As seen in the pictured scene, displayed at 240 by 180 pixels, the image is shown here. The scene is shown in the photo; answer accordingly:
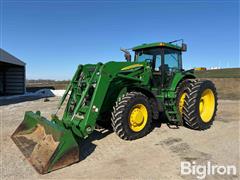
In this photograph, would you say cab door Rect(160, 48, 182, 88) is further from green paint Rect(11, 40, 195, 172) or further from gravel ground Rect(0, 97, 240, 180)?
gravel ground Rect(0, 97, 240, 180)

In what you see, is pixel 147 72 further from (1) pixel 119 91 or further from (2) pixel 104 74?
(2) pixel 104 74

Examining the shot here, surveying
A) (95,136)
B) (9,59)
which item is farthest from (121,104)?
(9,59)

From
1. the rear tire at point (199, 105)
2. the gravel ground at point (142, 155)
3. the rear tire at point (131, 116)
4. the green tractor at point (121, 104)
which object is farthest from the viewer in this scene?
the rear tire at point (199, 105)

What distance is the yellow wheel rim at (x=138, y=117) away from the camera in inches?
201

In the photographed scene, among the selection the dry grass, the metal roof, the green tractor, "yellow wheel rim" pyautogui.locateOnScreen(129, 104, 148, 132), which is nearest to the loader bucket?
the green tractor

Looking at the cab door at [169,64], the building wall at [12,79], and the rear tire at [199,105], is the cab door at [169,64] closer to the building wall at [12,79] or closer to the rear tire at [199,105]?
the rear tire at [199,105]

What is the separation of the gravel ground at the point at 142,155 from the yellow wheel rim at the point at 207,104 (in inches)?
21.3

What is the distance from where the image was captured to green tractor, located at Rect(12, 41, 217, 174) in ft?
12.7

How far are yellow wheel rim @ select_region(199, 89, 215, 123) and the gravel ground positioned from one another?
54cm

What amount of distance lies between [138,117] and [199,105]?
1894mm

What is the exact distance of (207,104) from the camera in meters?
6.79

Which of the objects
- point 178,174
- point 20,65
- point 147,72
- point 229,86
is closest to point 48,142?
point 178,174

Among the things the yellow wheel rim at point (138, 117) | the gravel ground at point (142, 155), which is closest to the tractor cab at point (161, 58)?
the yellow wheel rim at point (138, 117)

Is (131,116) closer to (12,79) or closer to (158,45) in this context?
(158,45)
